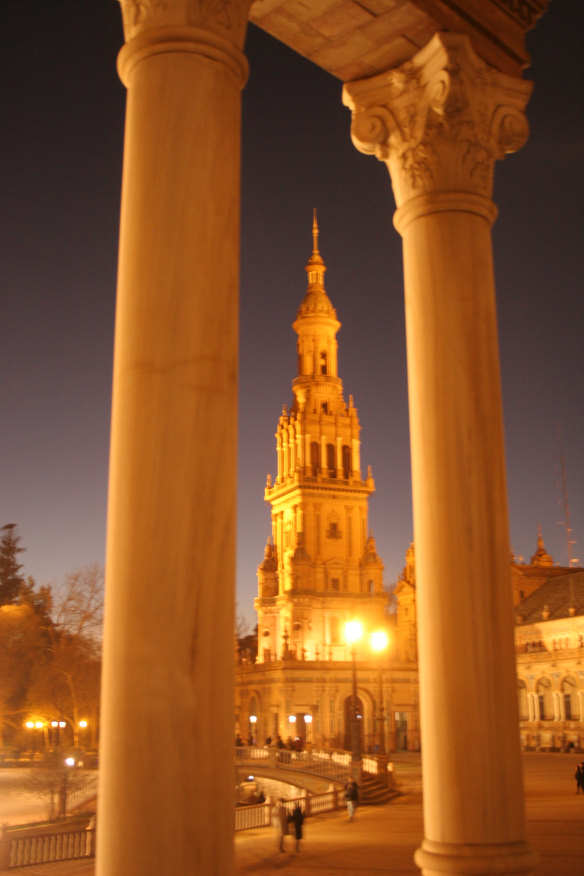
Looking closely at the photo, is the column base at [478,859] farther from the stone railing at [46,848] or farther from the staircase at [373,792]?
the staircase at [373,792]

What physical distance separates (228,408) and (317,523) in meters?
103

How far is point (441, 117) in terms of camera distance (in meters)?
10.5

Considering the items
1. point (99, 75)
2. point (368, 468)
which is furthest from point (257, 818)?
point (368, 468)

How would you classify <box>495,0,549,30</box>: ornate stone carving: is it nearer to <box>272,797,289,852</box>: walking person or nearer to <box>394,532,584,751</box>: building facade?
<box>272,797,289,852</box>: walking person

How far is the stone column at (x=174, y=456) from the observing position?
6.27 meters

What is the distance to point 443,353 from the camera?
9.92 m

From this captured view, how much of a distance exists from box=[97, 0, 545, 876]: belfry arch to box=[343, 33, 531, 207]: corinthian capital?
1.0 inches

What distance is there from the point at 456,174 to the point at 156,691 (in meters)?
6.90

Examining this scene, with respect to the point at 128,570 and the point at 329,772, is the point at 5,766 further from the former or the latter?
the point at 128,570

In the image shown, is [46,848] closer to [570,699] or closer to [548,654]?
[570,699]

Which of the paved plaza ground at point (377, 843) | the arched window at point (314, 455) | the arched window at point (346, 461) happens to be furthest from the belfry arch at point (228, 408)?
the arched window at point (346, 461)

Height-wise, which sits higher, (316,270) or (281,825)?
(316,270)

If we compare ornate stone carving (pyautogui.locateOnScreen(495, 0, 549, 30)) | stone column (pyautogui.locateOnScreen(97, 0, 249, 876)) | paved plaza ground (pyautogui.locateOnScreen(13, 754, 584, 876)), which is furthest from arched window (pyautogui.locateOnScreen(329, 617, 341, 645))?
stone column (pyautogui.locateOnScreen(97, 0, 249, 876))

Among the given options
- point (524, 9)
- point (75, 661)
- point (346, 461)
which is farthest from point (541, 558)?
point (524, 9)
